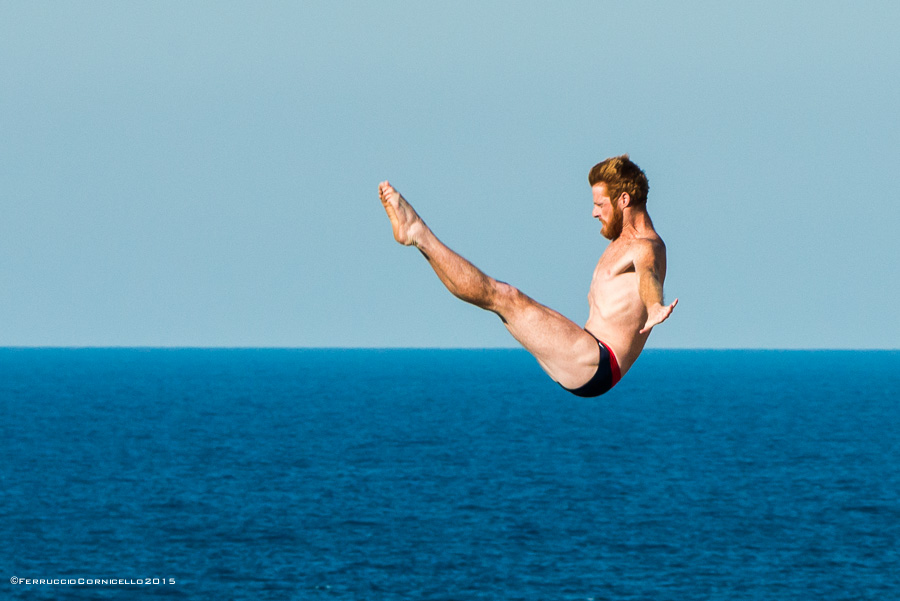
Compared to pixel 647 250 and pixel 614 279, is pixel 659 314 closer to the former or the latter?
pixel 647 250

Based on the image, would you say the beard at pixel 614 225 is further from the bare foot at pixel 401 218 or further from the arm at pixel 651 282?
the bare foot at pixel 401 218

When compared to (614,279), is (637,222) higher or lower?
higher

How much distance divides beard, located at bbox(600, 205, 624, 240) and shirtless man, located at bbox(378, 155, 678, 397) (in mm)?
14

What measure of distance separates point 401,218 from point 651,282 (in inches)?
129

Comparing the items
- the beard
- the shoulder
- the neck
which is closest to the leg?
the shoulder

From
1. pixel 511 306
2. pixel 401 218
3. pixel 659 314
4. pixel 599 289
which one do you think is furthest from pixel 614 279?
pixel 401 218

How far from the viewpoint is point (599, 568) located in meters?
143

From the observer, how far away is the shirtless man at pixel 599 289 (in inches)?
583

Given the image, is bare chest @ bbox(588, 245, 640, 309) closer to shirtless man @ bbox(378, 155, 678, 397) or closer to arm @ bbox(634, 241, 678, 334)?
shirtless man @ bbox(378, 155, 678, 397)

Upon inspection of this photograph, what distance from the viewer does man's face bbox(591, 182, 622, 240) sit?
1573cm

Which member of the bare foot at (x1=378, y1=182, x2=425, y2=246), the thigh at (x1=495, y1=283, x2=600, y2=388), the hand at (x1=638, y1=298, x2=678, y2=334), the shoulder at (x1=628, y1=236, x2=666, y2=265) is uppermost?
the bare foot at (x1=378, y1=182, x2=425, y2=246)

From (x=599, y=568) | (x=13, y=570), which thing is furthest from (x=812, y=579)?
(x=13, y=570)

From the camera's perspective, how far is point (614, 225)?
52.3 feet

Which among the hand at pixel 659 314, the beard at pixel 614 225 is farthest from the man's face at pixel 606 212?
the hand at pixel 659 314
